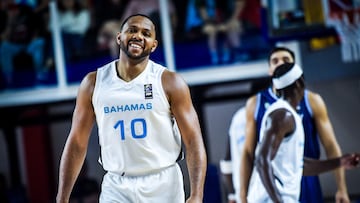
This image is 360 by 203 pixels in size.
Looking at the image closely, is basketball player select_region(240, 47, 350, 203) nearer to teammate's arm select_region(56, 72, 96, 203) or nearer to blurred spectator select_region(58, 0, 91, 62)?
teammate's arm select_region(56, 72, 96, 203)

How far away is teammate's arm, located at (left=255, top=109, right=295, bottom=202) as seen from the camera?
437 cm

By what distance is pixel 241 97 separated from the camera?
9672 millimetres

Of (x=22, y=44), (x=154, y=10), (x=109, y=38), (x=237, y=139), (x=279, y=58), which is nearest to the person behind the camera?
(x=279, y=58)

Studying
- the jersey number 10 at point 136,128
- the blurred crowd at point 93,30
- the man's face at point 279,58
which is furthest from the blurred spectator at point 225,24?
the jersey number 10 at point 136,128

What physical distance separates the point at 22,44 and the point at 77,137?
5.91 metres

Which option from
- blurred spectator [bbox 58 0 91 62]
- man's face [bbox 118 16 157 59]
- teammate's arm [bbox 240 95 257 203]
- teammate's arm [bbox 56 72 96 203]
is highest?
blurred spectator [bbox 58 0 91 62]

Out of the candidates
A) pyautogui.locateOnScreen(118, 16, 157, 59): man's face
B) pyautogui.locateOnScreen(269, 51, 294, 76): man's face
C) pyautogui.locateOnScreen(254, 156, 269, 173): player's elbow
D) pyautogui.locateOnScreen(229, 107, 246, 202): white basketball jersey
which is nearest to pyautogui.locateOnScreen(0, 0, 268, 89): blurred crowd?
pyautogui.locateOnScreen(229, 107, 246, 202): white basketball jersey

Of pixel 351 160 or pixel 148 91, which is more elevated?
pixel 148 91

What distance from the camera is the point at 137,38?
3.90 meters

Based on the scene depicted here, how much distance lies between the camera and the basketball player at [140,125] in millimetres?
3879

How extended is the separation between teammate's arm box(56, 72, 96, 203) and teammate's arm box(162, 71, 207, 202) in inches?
15.6

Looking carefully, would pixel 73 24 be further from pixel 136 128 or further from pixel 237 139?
pixel 136 128

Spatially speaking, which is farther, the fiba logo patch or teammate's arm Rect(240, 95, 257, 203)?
teammate's arm Rect(240, 95, 257, 203)

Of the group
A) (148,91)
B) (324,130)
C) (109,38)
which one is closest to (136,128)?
(148,91)
